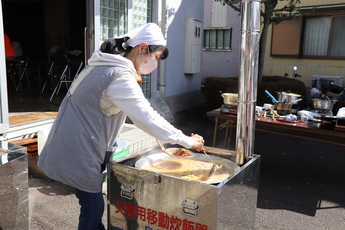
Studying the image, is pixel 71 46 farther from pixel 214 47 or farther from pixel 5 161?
pixel 5 161

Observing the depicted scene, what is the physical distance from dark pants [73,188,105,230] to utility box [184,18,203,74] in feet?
23.9

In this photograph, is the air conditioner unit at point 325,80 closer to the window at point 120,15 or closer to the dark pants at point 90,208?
the window at point 120,15

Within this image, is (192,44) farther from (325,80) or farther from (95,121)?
(95,121)

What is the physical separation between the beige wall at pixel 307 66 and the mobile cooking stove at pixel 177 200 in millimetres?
10288

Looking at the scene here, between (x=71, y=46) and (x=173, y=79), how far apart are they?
6351mm

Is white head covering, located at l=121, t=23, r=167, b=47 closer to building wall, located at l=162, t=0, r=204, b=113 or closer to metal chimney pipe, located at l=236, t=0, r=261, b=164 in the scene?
metal chimney pipe, located at l=236, t=0, r=261, b=164

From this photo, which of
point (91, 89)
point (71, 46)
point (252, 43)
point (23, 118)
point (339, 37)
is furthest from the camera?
point (71, 46)

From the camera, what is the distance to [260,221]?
371 centimetres

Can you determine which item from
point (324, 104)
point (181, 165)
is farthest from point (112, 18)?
point (181, 165)

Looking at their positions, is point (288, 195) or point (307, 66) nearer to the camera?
point (288, 195)

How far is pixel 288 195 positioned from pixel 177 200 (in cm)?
294

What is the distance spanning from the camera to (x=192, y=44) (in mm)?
9117

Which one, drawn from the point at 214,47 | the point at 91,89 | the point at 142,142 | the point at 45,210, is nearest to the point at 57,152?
the point at 91,89

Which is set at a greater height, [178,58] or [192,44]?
[192,44]
